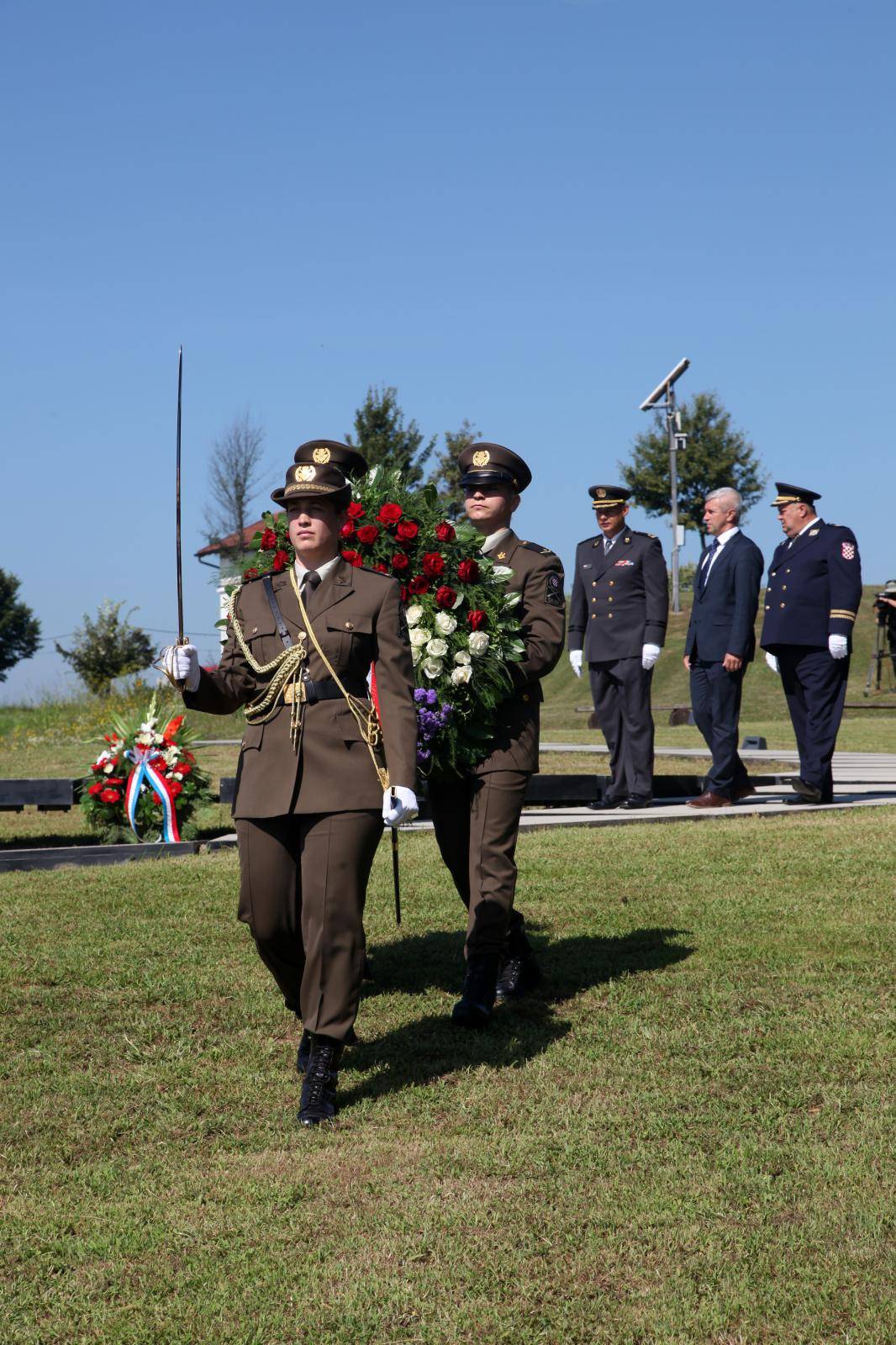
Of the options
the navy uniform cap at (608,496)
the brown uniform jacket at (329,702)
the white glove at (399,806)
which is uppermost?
the navy uniform cap at (608,496)

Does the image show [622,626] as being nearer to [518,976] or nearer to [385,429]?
[518,976]

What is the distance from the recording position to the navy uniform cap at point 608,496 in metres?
11.7

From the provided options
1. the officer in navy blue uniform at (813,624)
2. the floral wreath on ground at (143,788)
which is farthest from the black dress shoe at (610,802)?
the floral wreath on ground at (143,788)

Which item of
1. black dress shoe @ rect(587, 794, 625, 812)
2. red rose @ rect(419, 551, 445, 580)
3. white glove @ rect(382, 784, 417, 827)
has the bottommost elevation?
black dress shoe @ rect(587, 794, 625, 812)

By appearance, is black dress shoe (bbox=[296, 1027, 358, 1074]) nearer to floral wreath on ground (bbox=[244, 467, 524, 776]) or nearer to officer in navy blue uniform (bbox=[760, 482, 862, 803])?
floral wreath on ground (bbox=[244, 467, 524, 776])

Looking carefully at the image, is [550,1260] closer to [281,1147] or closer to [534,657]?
[281,1147]

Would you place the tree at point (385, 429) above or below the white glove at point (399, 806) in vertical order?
above

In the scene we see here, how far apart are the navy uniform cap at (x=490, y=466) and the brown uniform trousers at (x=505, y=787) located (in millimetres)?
278

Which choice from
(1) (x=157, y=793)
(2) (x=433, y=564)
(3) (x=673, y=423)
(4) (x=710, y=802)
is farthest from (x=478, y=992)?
(3) (x=673, y=423)

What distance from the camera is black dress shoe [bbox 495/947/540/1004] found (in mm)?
6191

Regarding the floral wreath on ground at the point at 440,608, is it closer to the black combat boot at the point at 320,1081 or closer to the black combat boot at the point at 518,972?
the black combat boot at the point at 518,972

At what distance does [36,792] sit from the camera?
11617 mm

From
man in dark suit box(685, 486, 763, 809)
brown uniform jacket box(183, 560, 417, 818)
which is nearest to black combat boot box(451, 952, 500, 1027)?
brown uniform jacket box(183, 560, 417, 818)

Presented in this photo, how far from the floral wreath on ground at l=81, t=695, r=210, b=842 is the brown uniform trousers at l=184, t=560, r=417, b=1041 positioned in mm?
5690
